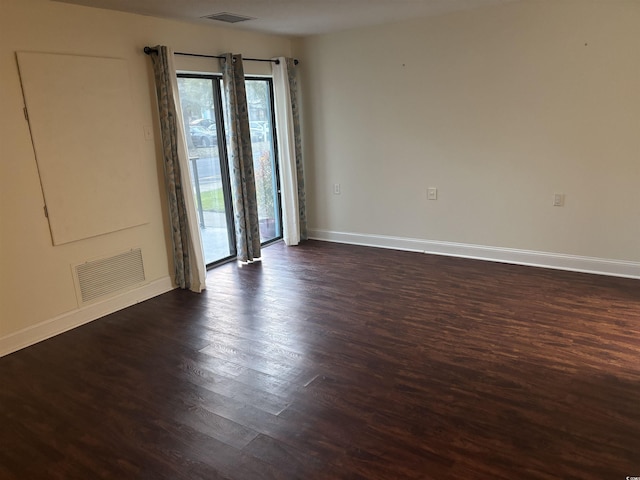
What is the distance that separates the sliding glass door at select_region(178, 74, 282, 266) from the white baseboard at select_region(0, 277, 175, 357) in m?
0.88

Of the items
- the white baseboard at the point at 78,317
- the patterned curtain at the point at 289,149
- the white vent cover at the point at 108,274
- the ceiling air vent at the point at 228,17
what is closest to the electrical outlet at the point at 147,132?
the white vent cover at the point at 108,274

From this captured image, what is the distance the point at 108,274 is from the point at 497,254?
3.86 metres

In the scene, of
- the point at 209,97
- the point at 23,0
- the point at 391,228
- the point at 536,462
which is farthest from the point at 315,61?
the point at 536,462

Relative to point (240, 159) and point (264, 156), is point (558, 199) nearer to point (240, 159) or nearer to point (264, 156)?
point (240, 159)

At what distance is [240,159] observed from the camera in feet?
16.4

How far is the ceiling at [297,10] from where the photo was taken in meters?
3.71

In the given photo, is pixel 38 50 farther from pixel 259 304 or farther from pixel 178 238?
pixel 259 304

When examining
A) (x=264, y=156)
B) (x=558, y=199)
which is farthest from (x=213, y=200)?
(x=558, y=199)

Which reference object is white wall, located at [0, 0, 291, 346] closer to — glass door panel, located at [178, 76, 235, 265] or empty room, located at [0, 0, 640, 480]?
empty room, located at [0, 0, 640, 480]

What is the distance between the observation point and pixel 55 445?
2396 millimetres

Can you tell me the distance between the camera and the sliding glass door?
4832 millimetres

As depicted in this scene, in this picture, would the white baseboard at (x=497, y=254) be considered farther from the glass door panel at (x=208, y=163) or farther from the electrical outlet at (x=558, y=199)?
the glass door panel at (x=208, y=163)

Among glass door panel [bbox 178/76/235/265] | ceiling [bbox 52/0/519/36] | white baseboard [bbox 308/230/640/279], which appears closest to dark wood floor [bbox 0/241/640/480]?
white baseboard [bbox 308/230/640/279]

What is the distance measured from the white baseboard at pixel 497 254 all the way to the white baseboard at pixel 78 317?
92.6 inches
